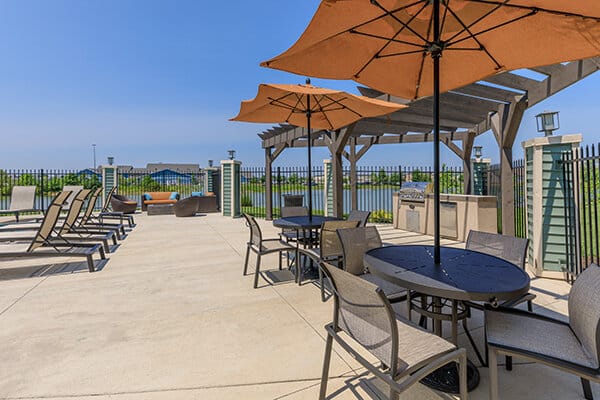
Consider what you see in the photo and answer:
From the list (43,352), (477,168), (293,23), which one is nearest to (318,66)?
(43,352)

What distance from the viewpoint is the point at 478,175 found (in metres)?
9.63

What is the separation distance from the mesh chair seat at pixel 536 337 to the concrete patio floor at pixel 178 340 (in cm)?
45

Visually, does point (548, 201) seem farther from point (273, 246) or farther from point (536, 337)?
point (273, 246)

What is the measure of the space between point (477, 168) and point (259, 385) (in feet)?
32.7

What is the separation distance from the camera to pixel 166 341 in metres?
2.51

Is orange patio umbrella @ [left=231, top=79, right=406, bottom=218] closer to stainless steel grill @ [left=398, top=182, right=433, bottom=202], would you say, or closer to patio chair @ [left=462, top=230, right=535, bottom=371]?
patio chair @ [left=462, top=230, right=535, bottom=371]

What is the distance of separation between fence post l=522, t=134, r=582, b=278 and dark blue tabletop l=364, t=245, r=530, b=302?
7.89ft

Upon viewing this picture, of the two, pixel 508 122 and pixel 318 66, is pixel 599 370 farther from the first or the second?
pixel 508 122

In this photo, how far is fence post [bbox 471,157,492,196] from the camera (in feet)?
31.0

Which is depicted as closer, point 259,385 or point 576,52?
point 259,385

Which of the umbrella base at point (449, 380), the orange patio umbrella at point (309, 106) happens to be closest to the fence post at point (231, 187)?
the orange patio umbrella at point (309, 106)

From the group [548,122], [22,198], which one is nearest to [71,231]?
[22,198]

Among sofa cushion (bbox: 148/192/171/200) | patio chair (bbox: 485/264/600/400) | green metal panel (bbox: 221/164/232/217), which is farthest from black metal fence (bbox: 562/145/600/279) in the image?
sofa cushion (bbox: 148/192/171/200)

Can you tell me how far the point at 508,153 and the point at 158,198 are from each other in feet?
46.8
